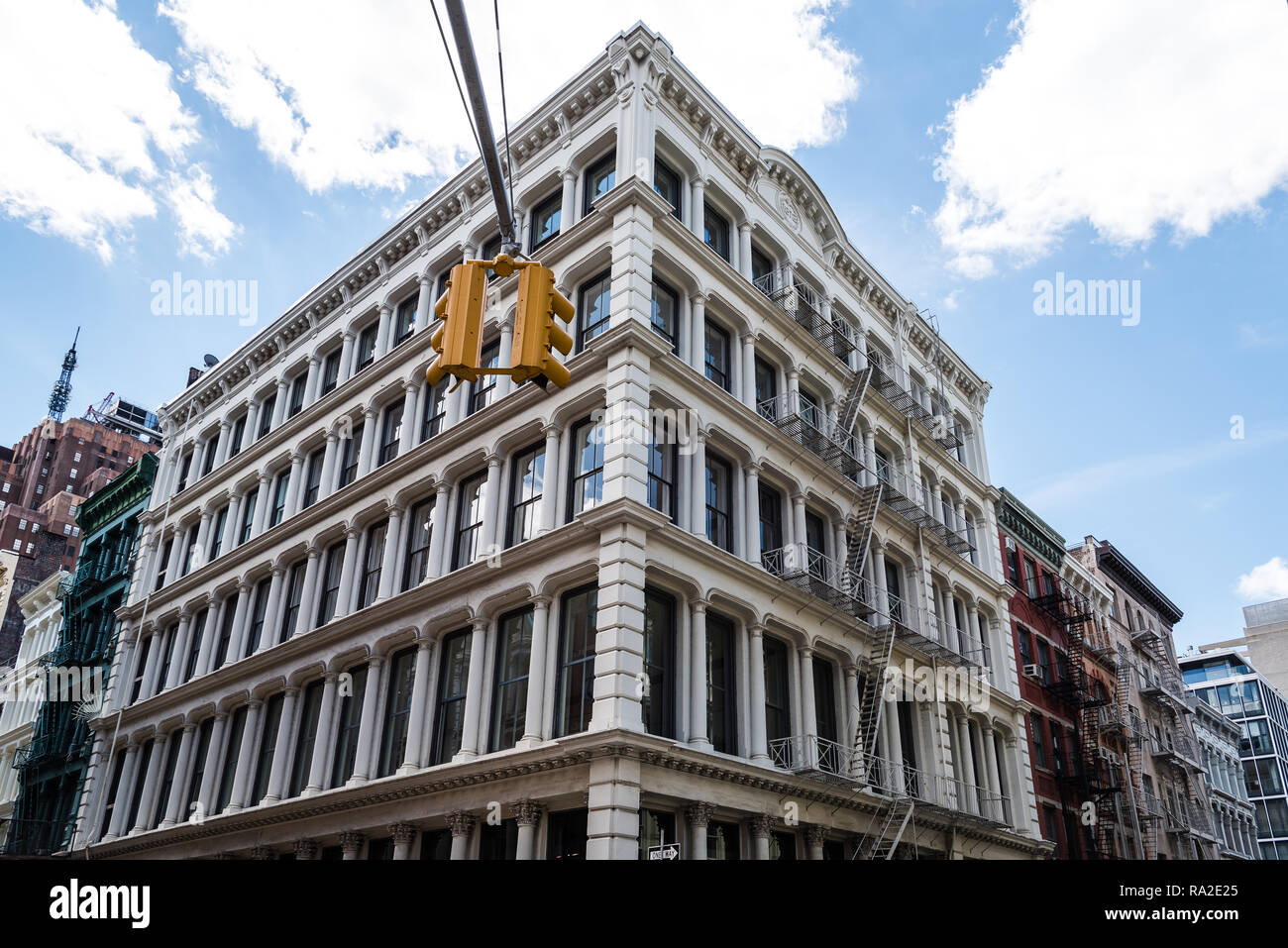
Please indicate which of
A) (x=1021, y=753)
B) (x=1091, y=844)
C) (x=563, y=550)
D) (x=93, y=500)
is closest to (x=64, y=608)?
(x=93, y=500)

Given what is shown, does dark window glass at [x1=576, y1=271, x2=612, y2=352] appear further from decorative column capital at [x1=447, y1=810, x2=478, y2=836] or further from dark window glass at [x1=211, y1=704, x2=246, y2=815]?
dark window glass at [x1=211, y1=704, x2=246, y2=815]

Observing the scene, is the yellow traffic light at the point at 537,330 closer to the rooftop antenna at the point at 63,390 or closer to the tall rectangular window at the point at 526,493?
the tall rectangular window at the point at 526,493

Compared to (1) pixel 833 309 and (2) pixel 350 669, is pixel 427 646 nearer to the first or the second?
(2) pixel 350 669

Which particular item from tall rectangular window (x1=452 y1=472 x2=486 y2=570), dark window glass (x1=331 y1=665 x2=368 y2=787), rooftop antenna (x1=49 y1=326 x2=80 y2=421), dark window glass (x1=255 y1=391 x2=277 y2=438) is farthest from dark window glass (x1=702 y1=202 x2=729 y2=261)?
rooftop antenna (x1=49 y1=326 x2=80 y2=421)

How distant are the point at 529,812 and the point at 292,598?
577 inches

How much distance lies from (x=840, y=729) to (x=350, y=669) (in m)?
13.0

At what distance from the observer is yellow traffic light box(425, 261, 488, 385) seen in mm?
7301

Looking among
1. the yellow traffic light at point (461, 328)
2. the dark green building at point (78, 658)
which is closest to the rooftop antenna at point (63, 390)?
the dark green building at point (78, 658)

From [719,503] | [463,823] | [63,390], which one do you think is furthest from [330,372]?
[63,390]

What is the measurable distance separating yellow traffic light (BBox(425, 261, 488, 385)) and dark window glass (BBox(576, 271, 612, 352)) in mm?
15361

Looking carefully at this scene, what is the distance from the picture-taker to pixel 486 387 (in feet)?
86.1

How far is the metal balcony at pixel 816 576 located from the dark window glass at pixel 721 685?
2055mm

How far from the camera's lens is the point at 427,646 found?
23.4 meters

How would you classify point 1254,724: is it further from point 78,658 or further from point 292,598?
point 78,658
